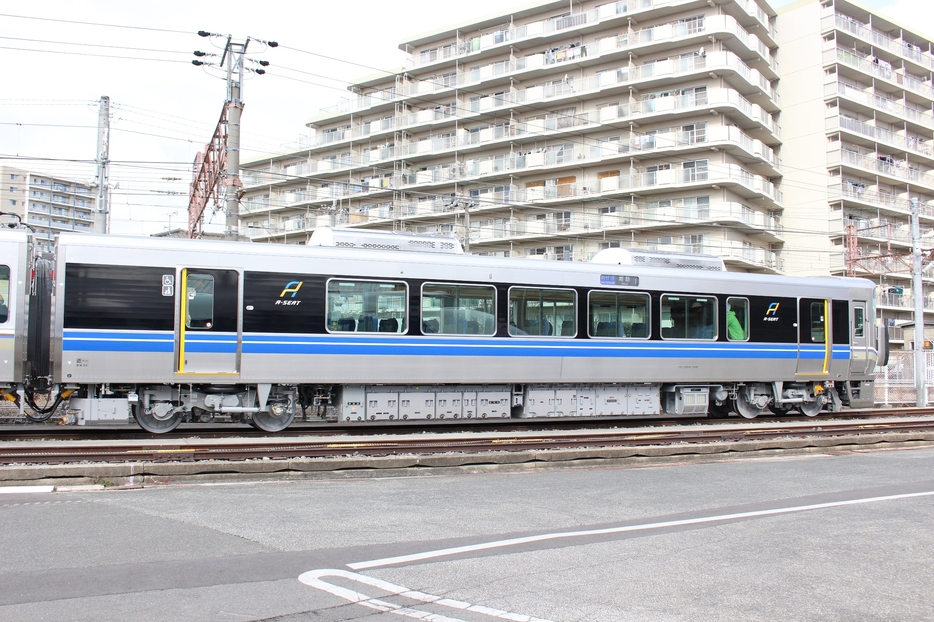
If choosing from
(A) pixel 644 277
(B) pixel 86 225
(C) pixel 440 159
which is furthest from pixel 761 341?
(B) pixel 86 225

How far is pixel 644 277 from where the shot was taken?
16.0 m

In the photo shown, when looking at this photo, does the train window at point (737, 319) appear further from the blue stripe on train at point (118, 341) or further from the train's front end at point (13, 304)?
the train's front end at point (13, 304)

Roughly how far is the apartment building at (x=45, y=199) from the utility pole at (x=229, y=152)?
9927cm

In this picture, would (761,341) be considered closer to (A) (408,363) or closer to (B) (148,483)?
(A) (408,363)

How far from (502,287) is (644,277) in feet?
11.0

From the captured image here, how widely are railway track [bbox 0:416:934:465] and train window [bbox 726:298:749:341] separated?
2.57m

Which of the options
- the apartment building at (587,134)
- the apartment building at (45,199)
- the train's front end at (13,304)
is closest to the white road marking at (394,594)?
the train's front end at (13,304)

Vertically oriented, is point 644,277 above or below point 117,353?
above

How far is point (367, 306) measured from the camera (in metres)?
13.8

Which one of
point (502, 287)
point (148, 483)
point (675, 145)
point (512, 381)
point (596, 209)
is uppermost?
point (675, 145)

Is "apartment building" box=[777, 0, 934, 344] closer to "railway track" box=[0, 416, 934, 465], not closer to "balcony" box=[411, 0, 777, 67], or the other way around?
"balcony" box=[411, 0, 777, 67]

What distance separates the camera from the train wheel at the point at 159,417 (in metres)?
12.8

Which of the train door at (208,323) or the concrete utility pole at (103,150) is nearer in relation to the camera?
the train door at (208,323)

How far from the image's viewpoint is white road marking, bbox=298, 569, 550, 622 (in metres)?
4.67
